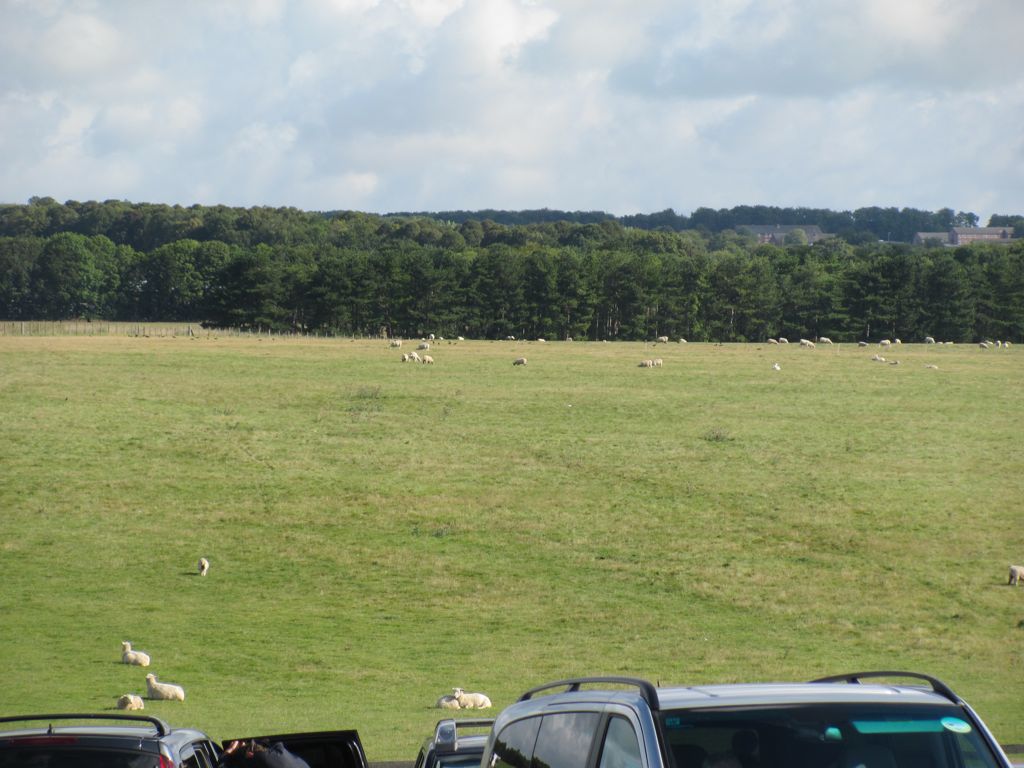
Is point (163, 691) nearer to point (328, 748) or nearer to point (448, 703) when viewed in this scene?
point (448, 703)

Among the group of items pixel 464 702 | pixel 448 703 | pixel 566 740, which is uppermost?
pixel 566 740

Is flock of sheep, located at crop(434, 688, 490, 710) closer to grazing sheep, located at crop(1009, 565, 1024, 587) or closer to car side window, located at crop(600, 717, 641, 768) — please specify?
car side window, located at crop(600, 717, 641, 768)

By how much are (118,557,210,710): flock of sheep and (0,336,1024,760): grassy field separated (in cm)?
52

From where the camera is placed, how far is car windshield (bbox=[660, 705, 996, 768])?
5414 millimetres

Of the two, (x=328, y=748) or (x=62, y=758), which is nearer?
(x=62, y=758)

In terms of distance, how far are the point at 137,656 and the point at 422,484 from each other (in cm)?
2054

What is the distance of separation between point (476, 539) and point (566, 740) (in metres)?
35.7

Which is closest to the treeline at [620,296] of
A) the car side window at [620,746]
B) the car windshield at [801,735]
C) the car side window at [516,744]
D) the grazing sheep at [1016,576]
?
the grazing sheep at [1016,576]

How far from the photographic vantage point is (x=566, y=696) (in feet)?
21.1

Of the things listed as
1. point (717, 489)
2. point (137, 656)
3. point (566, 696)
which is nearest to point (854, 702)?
point (566, 696)

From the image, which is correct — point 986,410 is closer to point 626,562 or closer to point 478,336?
point 626,562

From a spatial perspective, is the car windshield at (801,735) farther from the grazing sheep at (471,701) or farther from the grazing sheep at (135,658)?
the grazing sheep at (135,658)

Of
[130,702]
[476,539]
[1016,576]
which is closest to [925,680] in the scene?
[130,702]

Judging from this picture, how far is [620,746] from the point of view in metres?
5.56
